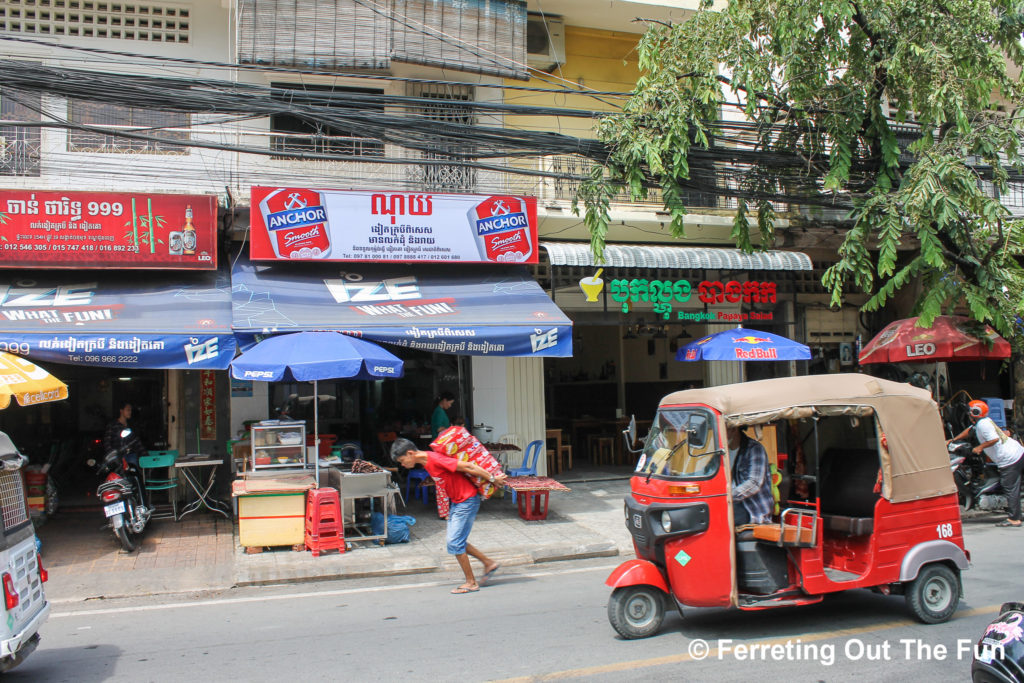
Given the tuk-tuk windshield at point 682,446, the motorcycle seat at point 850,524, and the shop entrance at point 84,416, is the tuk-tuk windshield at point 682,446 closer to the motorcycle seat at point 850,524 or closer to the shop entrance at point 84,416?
the motorcycle seat at point 850,524

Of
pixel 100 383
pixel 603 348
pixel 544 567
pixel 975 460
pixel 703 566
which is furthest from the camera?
pixel 603 348

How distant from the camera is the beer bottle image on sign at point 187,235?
35.3 ft

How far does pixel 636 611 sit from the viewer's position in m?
5.71

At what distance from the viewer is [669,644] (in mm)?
5551

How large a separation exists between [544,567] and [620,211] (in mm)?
6982

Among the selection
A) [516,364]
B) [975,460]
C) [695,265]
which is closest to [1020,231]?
[975,460]

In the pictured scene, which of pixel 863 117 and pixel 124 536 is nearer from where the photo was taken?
pixel 124 536

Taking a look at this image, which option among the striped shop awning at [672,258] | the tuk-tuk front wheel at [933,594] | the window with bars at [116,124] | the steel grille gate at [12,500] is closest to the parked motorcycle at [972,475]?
the striped shop awning at [672,258]

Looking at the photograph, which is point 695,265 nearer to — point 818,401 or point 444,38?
point 444,38

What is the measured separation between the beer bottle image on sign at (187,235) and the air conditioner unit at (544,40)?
21.5 feet

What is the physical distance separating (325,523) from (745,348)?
23.3 ft

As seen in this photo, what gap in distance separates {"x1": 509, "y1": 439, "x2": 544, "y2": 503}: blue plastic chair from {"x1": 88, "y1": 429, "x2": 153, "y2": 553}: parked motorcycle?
5117 mm

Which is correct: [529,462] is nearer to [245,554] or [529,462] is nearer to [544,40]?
[245,554]

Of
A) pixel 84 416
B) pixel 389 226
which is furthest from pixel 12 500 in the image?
pixel 84 416
